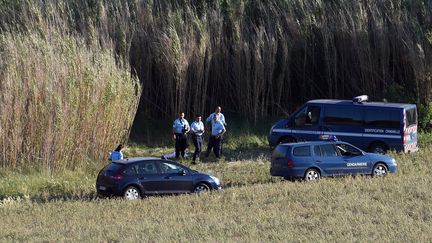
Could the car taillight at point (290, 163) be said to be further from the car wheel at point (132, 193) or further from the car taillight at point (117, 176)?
the car taillight at point (117, 176)

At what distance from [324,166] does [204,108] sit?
1243cm

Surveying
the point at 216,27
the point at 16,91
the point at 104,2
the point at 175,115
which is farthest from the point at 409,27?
the point at 16,91

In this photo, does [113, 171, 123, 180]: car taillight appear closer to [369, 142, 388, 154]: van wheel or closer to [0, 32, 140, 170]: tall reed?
[0, 32, 140, 170]: tall reed

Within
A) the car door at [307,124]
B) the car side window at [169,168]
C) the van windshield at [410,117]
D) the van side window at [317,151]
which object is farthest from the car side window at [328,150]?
the van windshield at [410,117]

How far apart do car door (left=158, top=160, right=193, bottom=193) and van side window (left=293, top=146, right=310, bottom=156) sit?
313 cm

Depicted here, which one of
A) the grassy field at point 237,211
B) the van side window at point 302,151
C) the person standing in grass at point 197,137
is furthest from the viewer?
the person standing in grass at point 197,137

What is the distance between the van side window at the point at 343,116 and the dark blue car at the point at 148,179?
7.79 meters

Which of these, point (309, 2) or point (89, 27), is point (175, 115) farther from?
point (309, 2)

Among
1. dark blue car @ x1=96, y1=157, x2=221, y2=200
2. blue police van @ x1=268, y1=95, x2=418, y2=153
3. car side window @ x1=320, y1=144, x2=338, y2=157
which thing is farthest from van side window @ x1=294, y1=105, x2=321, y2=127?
dark blue car @ x1=96, y1=157, x2=221, y2=200

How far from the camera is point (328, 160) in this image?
2450 centimetres

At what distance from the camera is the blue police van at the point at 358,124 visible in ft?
95.6

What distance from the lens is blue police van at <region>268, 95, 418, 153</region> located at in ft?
95.6

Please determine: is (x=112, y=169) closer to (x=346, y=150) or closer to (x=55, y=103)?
(x=55, y=103)

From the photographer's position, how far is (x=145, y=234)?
1634 cm
